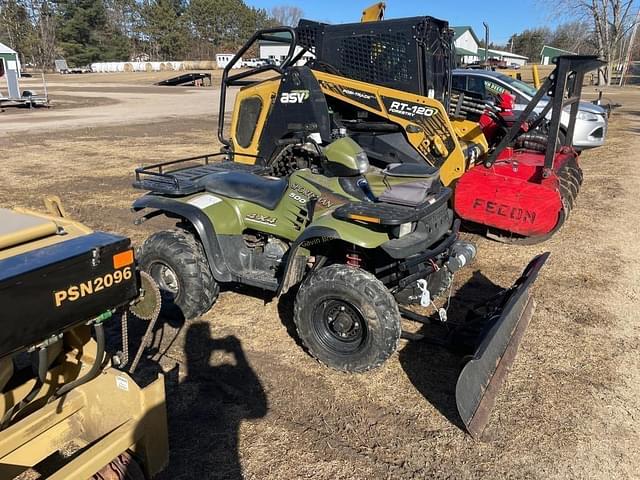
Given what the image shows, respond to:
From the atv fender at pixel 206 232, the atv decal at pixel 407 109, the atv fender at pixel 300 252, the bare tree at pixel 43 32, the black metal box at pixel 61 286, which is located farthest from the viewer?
the bare tree at pixel 43 32

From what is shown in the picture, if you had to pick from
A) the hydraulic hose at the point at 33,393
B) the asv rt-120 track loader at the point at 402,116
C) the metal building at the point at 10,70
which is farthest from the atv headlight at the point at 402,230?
the metal building at the point at 10,70

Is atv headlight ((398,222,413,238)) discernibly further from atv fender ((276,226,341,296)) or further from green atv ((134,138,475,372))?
atv fender ((276,226,341,296))

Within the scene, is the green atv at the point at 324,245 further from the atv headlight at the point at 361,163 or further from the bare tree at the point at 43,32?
the bare tree at the point at 43,32

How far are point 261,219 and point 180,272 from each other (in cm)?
78

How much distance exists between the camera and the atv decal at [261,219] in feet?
13.6

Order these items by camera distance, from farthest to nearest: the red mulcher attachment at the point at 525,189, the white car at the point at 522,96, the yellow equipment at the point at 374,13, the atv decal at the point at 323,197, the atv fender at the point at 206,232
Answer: the white car at the point at 522,96
the yellow equipment at the point at 374,13
the red mulcher attachment at the point at 525,189
the atv fender at the point at 206,232
the atv decal at the point at 323,197

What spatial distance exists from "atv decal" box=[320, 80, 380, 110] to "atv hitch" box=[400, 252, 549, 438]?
319 cm

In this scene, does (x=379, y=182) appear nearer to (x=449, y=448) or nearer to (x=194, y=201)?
(x=194, y=201)

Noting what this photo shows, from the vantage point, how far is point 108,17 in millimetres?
80188

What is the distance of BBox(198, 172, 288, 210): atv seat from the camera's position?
164 inches

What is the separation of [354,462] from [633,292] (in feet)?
12.2

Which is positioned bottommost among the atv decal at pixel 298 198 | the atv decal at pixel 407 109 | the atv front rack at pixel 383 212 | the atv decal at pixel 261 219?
the atv decal at pixel 261 219

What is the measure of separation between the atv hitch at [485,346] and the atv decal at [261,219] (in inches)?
48.3

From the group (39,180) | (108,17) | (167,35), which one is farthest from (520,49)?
(39,180)
